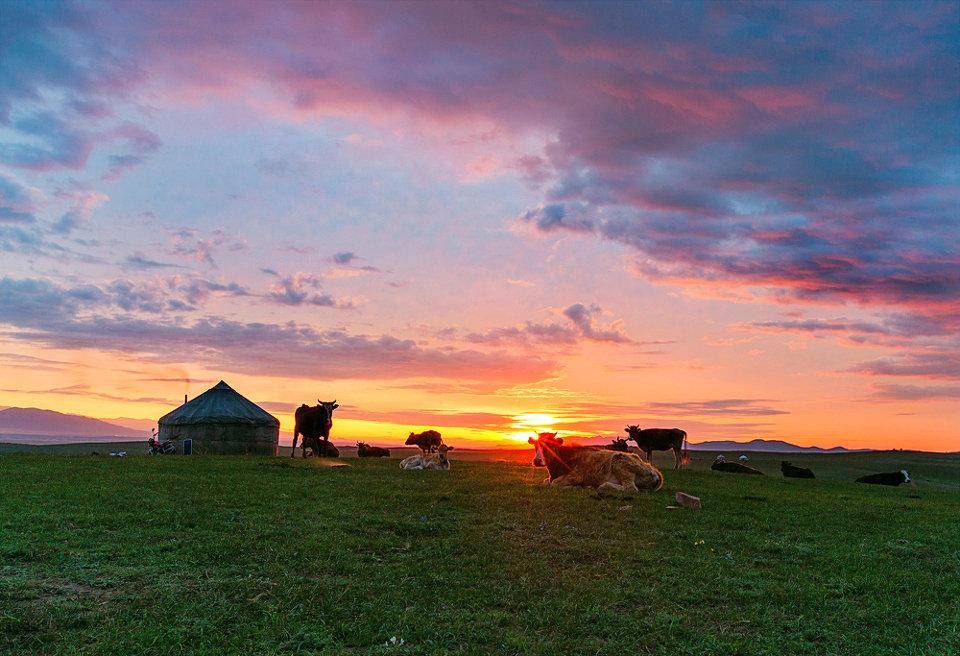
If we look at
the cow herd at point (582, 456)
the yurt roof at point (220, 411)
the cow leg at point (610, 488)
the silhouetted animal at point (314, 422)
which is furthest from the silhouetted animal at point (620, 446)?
the yurt roof at point (220, 411)

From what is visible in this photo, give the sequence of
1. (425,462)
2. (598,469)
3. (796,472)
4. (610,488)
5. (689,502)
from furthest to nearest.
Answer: (796,472), (425,462), (598,469), (610,488), (689,502)

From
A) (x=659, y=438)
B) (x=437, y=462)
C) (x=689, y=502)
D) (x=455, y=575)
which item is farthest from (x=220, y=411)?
(x=455, y=575)

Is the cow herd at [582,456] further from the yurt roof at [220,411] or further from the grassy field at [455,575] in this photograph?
the yurt roof at [220,411]

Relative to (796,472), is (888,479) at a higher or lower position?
lower

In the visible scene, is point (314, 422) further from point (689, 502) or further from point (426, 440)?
point (689, 502)

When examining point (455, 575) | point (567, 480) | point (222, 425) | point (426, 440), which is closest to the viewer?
point (455, 575)

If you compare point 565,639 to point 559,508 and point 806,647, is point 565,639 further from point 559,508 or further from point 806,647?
point 559,508

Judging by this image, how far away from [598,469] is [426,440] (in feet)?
79.4

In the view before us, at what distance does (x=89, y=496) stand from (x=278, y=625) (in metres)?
12.3

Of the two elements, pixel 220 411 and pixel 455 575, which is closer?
pixel 455 575

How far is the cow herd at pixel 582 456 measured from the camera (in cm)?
2281

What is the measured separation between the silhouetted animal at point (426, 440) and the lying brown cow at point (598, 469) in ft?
69.8

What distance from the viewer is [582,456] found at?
24406 millimetres

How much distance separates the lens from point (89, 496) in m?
17.7
